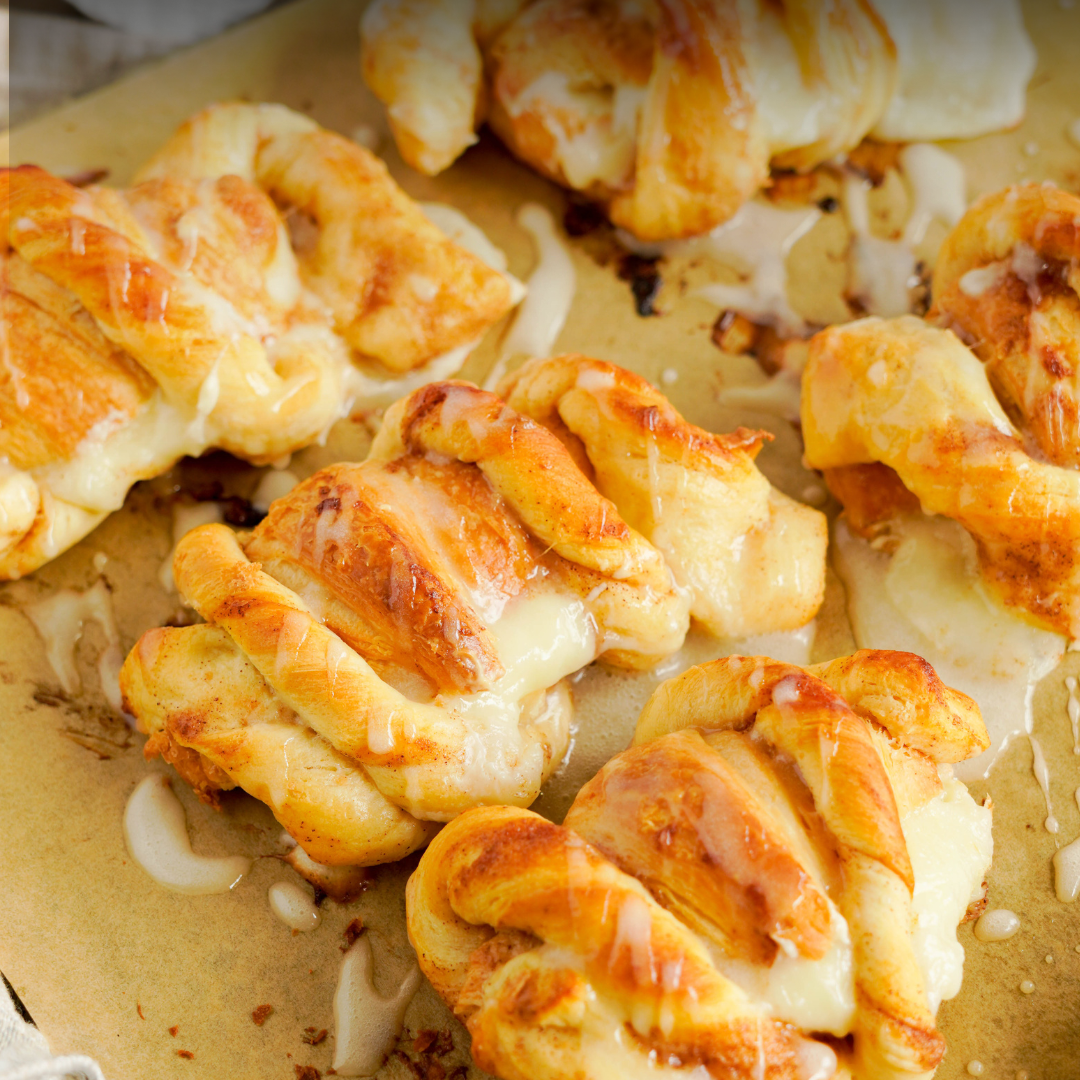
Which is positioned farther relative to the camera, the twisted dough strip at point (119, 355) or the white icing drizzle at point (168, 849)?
the twisted dough strip at point (119, 355)

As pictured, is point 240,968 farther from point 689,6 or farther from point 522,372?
point 689,6

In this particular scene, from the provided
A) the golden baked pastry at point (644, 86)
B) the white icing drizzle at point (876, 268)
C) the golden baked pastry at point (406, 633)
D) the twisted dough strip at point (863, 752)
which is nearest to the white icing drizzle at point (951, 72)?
the golden baked pastry at point (644, 86)

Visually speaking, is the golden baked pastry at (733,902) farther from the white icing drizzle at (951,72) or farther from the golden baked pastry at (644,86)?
the white icing drizzle at (951,72)

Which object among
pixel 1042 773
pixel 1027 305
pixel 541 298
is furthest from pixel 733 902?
pixel 541 298

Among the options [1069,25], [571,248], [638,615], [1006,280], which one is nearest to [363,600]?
[638,615]

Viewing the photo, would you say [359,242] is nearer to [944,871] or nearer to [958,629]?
[958,629]

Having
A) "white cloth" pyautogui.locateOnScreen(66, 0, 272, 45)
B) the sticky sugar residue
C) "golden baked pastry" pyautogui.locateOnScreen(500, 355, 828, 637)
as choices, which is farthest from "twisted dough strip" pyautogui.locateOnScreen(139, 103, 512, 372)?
the sticky sugar residue

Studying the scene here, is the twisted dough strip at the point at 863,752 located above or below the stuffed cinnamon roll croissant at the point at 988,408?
below

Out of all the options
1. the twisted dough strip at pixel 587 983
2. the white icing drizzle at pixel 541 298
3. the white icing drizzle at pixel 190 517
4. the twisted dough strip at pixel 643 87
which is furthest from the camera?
the white icing drizzle at pixel 541 298
